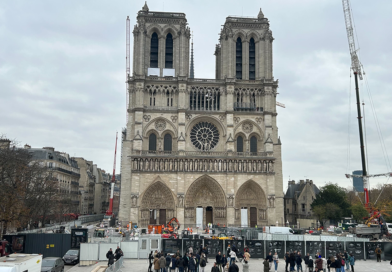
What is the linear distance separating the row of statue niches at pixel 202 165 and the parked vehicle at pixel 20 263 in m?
31.0

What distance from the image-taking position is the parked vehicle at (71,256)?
23188mm

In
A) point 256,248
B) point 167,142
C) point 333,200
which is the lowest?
point 256,248

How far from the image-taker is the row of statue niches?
46.4 m

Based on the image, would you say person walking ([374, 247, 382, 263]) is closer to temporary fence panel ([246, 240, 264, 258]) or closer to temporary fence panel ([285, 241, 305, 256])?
temporary fence panel ([285, 241, 305, 256])

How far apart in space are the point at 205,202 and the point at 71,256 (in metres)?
26.0

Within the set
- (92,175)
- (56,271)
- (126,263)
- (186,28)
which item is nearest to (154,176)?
(186,28)

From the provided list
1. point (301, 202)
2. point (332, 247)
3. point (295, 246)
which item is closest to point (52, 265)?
point (295, 246)

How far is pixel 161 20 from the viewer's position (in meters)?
50.8

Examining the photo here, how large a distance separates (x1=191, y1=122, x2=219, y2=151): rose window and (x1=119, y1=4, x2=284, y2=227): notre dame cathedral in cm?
13

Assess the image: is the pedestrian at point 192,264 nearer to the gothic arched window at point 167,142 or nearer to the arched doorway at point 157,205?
the arched doorway at point 157,205

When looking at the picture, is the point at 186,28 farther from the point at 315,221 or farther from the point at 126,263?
the point at 126,263

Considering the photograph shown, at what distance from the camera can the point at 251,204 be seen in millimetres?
48375

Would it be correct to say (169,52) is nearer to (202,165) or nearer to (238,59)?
(238,59)

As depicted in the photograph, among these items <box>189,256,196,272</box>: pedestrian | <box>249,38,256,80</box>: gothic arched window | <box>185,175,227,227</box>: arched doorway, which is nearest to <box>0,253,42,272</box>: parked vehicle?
<box>189,256,196,272</box>: pedestrian
